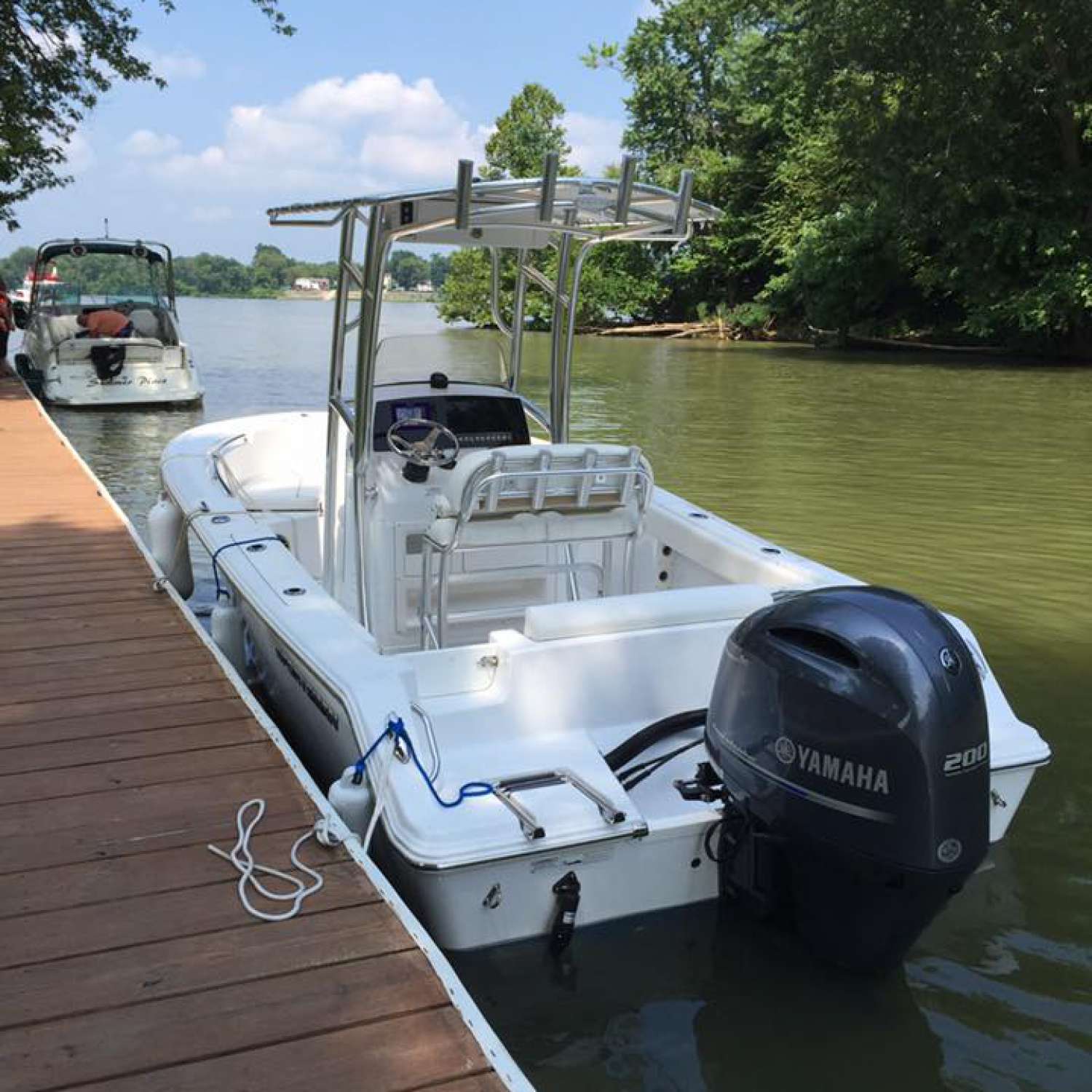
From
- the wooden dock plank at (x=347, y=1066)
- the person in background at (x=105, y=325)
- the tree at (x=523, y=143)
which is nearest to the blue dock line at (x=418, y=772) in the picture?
the wooden dock plank at (x=347, y=1066)

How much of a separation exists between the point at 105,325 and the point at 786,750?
1344 centimetres

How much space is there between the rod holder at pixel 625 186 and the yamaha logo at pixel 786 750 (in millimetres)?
Result: 1653

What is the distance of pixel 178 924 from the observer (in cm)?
225

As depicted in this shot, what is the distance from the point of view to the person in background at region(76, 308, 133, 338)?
544 inches

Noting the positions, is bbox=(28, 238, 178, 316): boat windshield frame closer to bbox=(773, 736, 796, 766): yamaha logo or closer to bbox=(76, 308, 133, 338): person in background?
bbox=(76, 308, 133, 338): person in background

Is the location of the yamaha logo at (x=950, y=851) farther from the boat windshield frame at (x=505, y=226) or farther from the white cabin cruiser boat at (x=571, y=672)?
the boat windshield frame at (x=505, y=226)

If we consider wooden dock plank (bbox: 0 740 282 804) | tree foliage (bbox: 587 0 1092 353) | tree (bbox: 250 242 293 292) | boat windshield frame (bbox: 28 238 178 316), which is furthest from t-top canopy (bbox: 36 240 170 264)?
tree (bbox: 250 242 293 292)

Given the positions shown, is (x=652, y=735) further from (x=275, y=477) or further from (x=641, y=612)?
(x=275, y=477)

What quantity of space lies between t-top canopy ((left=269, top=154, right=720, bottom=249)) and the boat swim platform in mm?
1596

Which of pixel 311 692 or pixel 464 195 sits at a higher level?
pixel 464 195

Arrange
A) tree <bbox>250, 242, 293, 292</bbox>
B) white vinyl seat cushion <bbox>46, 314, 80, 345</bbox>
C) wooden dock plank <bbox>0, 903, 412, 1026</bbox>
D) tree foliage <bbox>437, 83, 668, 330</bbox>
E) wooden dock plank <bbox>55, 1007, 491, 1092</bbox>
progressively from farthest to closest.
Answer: tree <bbox>250, 242, 293, 292</bbox>
tree foliage <bbox>437, 83, 668, 330</bbox>
white vinyl seat cushion <bbox>46, 314, 80, 345</bbox>
wooden dock plank <bbox>0, 903, 412, 1026</bbox>
wooden dock plank <bbox>55, 1007, 491, 1092</bbox>

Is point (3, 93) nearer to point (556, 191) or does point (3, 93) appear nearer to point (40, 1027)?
point (556, 191)

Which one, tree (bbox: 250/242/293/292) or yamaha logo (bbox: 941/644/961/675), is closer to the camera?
yamaha logo (bbox: 941/644/961/675)

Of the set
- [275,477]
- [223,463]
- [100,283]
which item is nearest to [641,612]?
[223,463]
